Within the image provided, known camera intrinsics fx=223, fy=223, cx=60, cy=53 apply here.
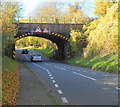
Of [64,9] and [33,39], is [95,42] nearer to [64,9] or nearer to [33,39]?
[64,9]

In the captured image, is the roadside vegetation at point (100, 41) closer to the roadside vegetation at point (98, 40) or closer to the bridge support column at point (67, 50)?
the roadside vegetation at point (98, 40)

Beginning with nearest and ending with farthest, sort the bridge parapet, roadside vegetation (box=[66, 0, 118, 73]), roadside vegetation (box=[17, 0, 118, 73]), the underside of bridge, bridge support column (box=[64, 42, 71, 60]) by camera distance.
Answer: roadside vegetation (box=[66, 0, 118, 73])
roadside vegetation (box=[17, 0, 118, 73])
the bridge parapet
the underside of bridge
bridge support column (box=[64, 42, 71, 60])

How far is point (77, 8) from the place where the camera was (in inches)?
2119

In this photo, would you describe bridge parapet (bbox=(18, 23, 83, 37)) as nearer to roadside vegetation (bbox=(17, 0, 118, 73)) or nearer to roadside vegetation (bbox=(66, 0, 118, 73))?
roadside vegetation (bbox=(17, 0, 118, 73))

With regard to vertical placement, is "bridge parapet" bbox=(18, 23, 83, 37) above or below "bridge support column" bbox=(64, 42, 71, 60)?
above

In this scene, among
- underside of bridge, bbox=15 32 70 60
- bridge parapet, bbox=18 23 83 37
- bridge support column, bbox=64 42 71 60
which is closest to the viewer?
bridge parapet, bbox=18 23 83 37

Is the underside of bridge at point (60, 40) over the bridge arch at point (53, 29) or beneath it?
beneath

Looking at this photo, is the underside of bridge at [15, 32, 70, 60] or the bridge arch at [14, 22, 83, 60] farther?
the underside of bridge at [15, 32, 70, 60]

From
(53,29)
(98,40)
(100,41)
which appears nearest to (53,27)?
(53,29)

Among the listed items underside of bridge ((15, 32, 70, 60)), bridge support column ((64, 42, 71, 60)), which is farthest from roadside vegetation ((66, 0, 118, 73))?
underside of bridge ((15, 32, 70, 60))

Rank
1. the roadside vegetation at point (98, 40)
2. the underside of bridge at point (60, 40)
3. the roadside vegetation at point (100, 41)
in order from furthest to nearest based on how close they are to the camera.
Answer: the underside of bridge at point (60, 40)
the roadside vegetation at point (98, 40)
the roadside vegetation at point (100, 41)

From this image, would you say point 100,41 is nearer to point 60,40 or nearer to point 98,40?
point 98,40

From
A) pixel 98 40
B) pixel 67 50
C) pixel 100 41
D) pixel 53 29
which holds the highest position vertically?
pixel 53 29

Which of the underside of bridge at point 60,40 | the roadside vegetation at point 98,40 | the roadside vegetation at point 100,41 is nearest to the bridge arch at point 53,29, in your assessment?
the underside of bridge at point 60,40
